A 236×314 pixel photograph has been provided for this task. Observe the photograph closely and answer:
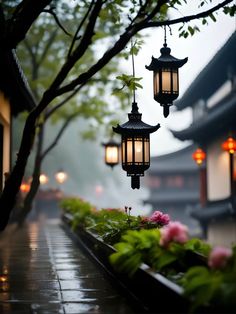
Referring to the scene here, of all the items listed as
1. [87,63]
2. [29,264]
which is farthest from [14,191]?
[87,63]

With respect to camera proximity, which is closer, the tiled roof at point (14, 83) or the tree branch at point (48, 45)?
the tiled roof at point (14, 83)

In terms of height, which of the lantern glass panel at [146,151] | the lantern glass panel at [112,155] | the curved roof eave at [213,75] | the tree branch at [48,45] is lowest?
the lantern glass panel at [146,151]

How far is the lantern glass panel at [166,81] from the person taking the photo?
9.70 m

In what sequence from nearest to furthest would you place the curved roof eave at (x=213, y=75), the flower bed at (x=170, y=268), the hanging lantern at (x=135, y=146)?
the flower bed at (x=170, y=268)
the hanging lantern at (x=135, y=146)
the curved roof eave at (x=213, y=75)

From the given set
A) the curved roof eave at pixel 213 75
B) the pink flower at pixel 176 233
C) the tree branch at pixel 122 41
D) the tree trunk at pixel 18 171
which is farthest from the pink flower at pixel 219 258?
the curved roof eave at pixel 213 75

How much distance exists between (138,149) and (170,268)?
3841 millimetres

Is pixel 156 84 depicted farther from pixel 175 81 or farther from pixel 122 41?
pixel 122 41

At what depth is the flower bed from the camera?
4617 mm

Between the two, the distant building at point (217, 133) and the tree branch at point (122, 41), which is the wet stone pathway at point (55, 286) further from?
the distant building at point (217, 133)

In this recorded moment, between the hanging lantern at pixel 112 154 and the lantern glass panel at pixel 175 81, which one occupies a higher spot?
the lantern glass panel at pixel 175 81

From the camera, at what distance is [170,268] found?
23.6 ft

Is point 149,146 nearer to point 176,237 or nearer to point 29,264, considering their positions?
point 29,264

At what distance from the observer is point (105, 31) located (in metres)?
22.9

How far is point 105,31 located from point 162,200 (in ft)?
94.9
